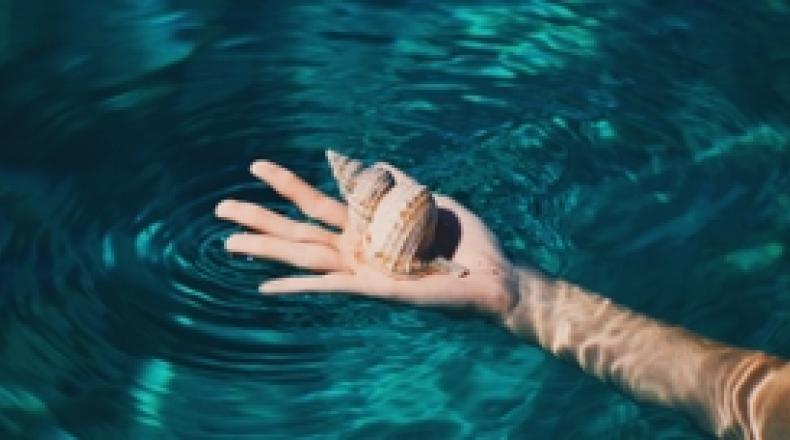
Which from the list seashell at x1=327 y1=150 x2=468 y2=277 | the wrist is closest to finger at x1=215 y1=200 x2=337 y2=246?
seashell at x1=327 y1=150 x2=468 y2=277

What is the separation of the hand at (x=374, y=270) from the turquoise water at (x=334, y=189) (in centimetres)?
17

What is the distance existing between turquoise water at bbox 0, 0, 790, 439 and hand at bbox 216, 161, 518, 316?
17cm

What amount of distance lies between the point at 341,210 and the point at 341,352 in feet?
1.45

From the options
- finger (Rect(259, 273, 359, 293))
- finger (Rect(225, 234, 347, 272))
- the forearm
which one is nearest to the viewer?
the forearm

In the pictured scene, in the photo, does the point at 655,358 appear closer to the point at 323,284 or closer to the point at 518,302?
the point at 518,302

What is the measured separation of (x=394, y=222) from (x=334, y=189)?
3.99ft

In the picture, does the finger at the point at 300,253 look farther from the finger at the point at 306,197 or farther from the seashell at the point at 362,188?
the finger at the point at 306,197

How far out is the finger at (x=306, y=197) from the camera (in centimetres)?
397

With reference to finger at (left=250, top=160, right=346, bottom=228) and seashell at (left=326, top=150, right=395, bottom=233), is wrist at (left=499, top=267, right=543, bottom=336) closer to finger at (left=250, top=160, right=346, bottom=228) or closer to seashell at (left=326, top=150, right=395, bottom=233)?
seashell at (left=326, top=150, right=395, bottom=233)

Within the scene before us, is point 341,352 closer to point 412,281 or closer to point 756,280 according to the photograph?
point 412,281

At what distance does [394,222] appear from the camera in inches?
139

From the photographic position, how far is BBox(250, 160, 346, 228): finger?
13.0 ft

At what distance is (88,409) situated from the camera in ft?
12.7

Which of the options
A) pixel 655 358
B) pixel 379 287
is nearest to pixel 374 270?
pixel 379 287
